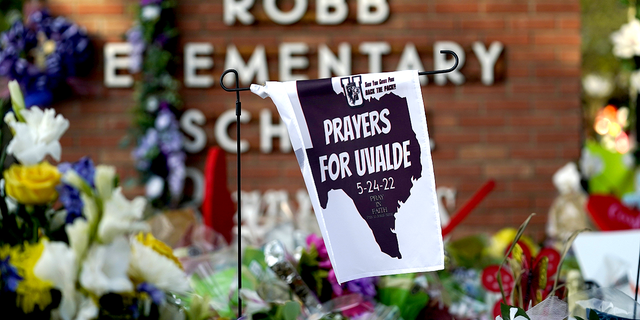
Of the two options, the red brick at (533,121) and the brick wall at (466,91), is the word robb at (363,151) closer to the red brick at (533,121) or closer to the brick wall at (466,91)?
the brick wall at (466,91)

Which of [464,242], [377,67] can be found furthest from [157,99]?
[464,242]

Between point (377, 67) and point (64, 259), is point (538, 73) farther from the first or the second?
point (64, 259)

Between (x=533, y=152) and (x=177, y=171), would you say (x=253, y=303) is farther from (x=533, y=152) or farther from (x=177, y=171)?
(x=533, y=152)

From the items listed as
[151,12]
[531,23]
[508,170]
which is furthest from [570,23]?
[151,12]

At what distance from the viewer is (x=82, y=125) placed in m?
3.30

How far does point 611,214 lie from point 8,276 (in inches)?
75.6

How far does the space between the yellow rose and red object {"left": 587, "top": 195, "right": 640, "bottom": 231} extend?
5.95ft

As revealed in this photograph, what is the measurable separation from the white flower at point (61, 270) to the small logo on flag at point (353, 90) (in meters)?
0.53

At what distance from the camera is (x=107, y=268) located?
0.71 meters

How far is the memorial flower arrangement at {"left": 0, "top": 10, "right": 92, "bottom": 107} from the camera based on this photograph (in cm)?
314

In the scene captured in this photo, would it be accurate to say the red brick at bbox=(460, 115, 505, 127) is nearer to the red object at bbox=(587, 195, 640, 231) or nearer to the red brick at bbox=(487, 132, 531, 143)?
the red brick at bbox=(487, 132, 531, 143)

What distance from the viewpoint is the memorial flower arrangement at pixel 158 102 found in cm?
318

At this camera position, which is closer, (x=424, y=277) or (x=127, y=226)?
(x=127, y=226)

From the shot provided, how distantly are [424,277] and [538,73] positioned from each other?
231cm
